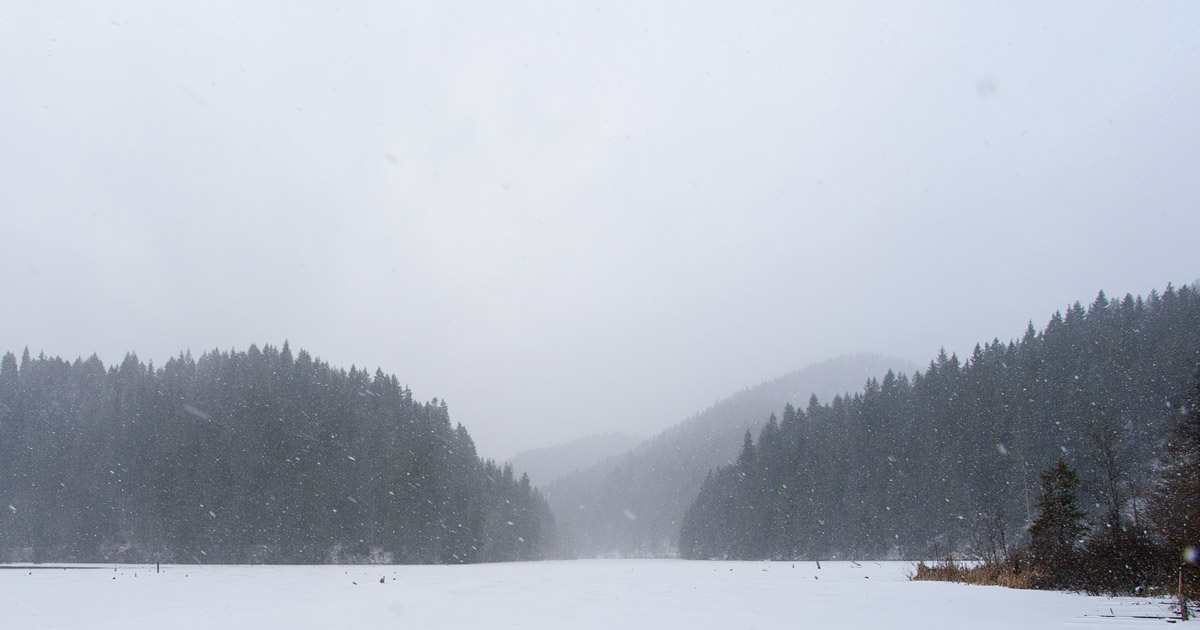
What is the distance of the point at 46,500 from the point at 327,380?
28.1 m

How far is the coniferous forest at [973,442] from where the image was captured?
209ft

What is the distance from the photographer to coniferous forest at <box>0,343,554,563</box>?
60625 millimetres

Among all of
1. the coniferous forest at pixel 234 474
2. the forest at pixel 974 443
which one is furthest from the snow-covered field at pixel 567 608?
the forest at pixel 974 443

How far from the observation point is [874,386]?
97.6 metres

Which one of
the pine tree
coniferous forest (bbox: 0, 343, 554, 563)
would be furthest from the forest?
coniferous forest (bbox: 0, 343, 554, 563)

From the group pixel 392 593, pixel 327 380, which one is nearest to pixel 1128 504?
pixel 392 593

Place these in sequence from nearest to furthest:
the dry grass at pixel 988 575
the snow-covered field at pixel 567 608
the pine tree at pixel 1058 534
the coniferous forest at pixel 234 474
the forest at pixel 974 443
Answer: the snow-covered field at pixel 567 608
the pine tree at pixel 1058 534
the dry grass at pixel 988 575
the coniferous forest at pixel 234 474
the forest at pixel 974 443

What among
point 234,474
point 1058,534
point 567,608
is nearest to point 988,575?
point 1058,534

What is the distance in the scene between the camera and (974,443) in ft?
235

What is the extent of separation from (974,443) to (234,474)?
70.2 metres

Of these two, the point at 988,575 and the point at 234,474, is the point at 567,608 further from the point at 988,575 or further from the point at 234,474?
the point at 234,474

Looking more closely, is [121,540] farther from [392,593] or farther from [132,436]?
[392,593]

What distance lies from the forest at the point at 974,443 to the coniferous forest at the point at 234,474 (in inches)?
1545

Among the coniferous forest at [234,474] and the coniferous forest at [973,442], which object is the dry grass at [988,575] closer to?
the coniferous forest at [973,442]
